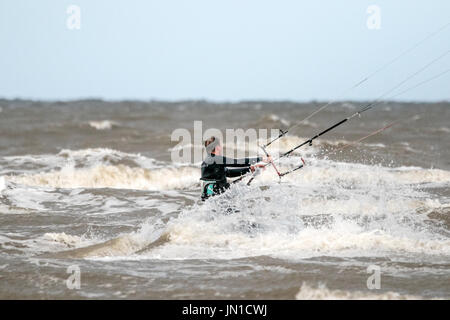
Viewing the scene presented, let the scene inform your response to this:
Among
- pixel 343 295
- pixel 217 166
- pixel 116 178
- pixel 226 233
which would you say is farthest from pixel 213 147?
pixel 116 178

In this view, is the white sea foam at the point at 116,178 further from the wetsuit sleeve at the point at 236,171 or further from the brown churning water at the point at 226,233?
the wetsuit sleeve at the point at 236,171

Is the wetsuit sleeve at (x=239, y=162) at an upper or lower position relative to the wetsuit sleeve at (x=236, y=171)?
upper

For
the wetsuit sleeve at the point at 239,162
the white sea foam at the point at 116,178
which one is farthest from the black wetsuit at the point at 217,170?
the white sea foam at the point at 116,178

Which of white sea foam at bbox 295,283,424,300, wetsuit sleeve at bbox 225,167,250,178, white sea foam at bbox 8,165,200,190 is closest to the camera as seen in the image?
white sea foam at bbox 295,283,424,300

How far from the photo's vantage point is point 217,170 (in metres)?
10.1

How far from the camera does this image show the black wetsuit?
33.1ft

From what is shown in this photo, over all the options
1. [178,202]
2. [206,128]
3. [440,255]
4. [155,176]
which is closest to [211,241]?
[440,255]

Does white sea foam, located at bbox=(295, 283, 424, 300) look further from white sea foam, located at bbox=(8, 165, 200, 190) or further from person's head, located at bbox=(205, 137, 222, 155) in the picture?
white sea foam, located at bbox=(8, 165, 200, 190)

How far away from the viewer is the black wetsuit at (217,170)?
10.1 m

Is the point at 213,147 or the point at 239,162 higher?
the point at 213,147

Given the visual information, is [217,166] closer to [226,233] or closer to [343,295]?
[226,233]

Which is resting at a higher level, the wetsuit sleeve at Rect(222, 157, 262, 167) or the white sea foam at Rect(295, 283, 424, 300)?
the wetsuit sleeve at Rect(222, 157, 262, 167)

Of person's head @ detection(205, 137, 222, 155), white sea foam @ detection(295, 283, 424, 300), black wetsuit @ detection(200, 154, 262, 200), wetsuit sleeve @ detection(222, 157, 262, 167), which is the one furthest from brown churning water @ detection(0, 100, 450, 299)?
person's head @ detection(205, 137, 222, 155)

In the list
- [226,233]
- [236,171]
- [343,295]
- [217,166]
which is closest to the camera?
[343,295]
